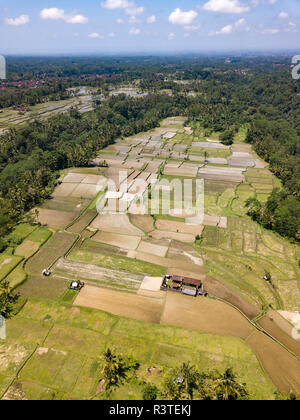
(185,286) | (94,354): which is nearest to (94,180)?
(185,286)

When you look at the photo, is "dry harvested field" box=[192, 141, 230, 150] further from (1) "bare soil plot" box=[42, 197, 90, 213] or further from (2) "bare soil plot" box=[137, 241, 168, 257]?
(2) "bare soil plot" box=[137, 241, 168, 257]

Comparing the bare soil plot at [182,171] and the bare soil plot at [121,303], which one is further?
the bare soil plot at [182,171]

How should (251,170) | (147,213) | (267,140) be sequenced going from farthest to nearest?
(267,140)
(251,170)
(147,213)

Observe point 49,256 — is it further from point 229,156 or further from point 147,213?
point 229,156

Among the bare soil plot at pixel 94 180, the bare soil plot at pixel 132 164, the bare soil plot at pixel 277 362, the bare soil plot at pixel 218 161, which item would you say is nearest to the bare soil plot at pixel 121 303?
the bare soil plot at pixel 277 362

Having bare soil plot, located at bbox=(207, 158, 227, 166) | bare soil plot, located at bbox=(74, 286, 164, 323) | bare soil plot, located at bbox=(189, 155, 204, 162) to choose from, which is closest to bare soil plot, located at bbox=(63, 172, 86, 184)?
bare soil plot, located at bbox=(189, 155, 204, 162)

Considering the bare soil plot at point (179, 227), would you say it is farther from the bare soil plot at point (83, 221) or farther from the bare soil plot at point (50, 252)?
the bare soil plot at point (50, 252)
